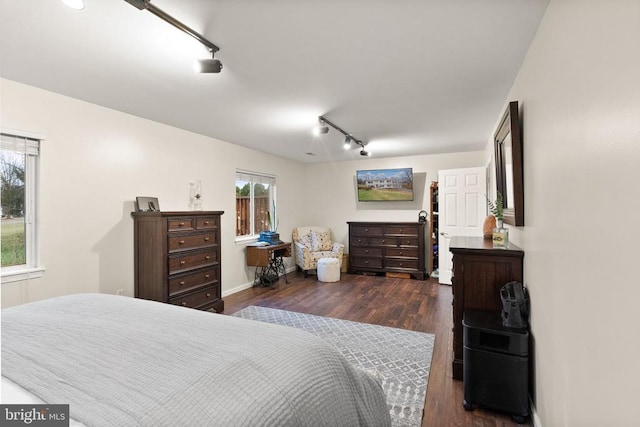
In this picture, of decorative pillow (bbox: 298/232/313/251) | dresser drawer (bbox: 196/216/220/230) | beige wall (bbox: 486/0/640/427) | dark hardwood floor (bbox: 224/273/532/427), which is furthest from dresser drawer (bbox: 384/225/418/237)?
beige wall (bbox: 486/0/640/427)

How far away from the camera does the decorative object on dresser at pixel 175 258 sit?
3236 mm

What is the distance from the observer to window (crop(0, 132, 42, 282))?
8.39ft

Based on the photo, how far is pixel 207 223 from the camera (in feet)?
12.5

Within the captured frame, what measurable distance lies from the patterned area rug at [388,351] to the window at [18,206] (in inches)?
84.4

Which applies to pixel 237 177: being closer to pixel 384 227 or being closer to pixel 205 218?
pixel 205 218

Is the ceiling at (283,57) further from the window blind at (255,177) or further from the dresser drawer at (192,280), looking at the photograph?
the dresser drawer at (192,280)


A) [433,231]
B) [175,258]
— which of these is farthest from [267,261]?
[433,231]

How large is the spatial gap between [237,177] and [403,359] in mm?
3810

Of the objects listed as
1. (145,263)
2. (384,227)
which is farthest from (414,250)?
(145,263)

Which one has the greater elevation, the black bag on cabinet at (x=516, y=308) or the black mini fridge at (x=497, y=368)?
the black bag on cabinet at (x=516, y=308)

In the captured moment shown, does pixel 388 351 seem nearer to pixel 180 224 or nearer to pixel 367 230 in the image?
pixel 180 224

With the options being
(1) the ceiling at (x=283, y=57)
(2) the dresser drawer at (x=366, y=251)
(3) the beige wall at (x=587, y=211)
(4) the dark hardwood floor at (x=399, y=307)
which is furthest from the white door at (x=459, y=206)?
(3) the beige wall at (x=587, y=211)

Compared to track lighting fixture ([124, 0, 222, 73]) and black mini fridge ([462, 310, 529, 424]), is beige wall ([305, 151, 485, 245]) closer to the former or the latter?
black mini fridge ([462, 310, 529, 424])

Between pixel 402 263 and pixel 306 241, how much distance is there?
6.48 feet
